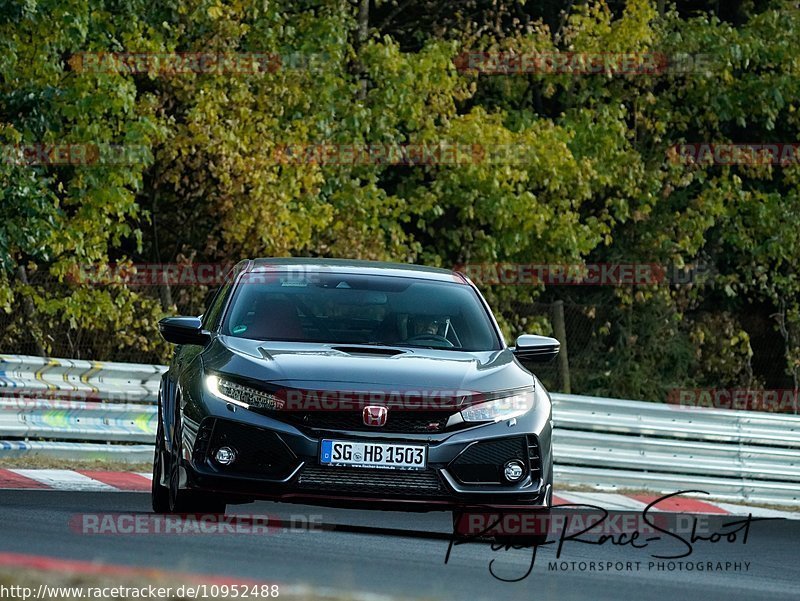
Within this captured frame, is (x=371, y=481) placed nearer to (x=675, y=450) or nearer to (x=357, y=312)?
(x=357, y=312)

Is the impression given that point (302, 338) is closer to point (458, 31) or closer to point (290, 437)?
point (290, 437)

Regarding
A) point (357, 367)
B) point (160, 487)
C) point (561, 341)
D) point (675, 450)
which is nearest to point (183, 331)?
point (160, 487)

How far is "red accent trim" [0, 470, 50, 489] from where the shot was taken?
12344 millimetres

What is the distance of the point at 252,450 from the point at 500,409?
1388 mm

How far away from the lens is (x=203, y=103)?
2102 centimetres

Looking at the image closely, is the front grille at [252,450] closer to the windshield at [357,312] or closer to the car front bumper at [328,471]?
the car front bumper at [328,471]

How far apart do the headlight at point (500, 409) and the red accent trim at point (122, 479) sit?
14.6 feet

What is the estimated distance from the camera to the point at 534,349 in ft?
34.2

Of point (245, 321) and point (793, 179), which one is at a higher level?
point (245, 321)

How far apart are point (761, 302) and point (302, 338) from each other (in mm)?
19418

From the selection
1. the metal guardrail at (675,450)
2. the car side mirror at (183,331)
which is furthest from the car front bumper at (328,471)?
the metal guardrail at (675,450)

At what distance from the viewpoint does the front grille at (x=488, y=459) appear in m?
9.14

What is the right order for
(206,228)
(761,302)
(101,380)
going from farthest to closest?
1. (761,302)
2. (206,228)
3. (101,380)

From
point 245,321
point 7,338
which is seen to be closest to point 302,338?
point 245,321
